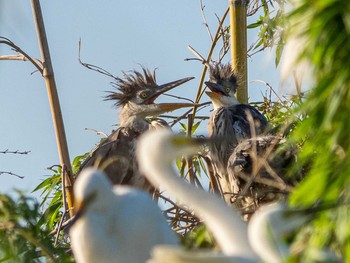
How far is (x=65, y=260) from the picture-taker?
3.41 m

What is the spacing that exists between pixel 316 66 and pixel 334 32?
0.10 metres

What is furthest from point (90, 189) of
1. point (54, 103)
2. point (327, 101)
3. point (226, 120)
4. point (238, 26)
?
point (226, 120)

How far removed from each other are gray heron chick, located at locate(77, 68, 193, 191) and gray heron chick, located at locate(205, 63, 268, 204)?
0.29m

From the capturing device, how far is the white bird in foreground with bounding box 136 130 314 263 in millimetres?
2627

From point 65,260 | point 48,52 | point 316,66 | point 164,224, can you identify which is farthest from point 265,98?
point 316,66

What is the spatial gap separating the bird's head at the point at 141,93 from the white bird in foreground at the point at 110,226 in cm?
380

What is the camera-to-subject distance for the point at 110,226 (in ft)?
12.7

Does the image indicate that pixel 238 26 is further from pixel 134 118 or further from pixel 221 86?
→ pixel 134 118

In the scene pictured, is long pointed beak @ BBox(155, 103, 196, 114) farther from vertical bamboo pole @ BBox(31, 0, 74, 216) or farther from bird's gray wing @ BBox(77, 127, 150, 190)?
vertical bamboo pole @ BBox(31, 0, 74, 216)

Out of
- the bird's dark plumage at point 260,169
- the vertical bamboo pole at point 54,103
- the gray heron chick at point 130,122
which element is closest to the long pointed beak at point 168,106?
the gray heron chick at point 130,122

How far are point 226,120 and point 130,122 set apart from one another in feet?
2.49

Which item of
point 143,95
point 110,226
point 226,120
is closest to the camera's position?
point 110,226

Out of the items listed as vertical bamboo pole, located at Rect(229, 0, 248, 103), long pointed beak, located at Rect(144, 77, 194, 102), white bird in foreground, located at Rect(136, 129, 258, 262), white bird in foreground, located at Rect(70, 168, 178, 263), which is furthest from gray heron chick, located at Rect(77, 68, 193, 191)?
white bird in foreground, located at Rect(136, 129, 258, 262)

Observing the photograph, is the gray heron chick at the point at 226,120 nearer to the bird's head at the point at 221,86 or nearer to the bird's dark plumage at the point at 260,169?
the bird's head at the point at 221,86
